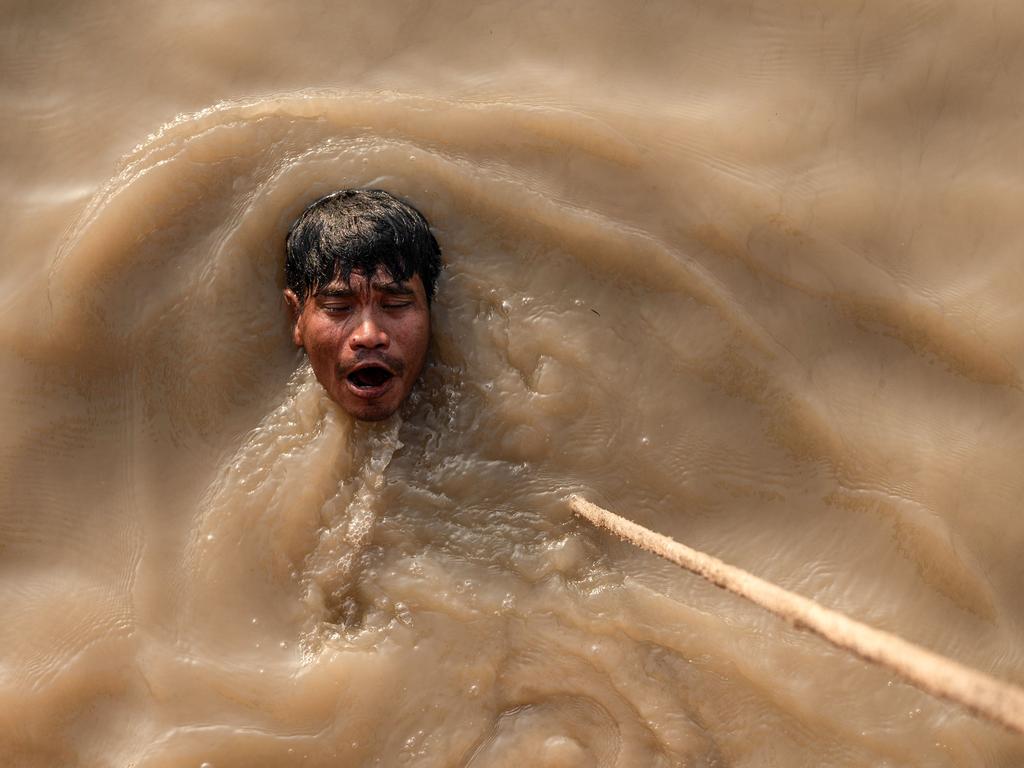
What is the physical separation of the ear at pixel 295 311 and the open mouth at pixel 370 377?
11.9 inches

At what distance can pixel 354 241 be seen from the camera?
3760mm

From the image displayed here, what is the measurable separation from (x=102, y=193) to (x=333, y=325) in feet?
3.66

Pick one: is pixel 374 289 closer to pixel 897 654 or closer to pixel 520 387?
pixel 520 387

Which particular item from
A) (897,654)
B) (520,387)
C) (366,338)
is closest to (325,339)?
(366,338)

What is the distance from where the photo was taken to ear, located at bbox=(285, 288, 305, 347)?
155 inches

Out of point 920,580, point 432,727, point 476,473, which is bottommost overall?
point 432,727

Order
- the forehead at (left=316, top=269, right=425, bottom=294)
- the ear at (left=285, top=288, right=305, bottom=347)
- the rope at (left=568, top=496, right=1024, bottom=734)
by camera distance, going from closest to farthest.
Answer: the rope at (left=568, top=496, right=1024, bottom=734) < the forehead at (left=316, top=269, right=425, bottom=294) < the ear at (left=285, top=288, right=305, bottom=347)

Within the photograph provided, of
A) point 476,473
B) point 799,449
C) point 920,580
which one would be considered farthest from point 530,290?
point 920,580

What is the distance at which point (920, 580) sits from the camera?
12.4 feet

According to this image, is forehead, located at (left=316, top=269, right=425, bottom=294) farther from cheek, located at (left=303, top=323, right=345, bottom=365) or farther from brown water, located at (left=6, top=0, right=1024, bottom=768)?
brown water, located at (left=6, top=0, right=1024, bottom=768)

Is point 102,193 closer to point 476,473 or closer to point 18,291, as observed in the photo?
point 18,291

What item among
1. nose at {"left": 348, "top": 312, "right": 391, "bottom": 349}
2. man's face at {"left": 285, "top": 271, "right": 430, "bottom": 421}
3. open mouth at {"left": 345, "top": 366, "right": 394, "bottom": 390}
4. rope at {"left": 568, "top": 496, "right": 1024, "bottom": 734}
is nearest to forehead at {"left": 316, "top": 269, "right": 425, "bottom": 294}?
man's face at {"left": 285, "top": 271, "right": 430, "bottom": 421}

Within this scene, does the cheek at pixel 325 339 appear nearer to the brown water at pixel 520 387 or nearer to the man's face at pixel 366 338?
the man's face at pixel 366 338

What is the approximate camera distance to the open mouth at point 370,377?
3834 millimetres
